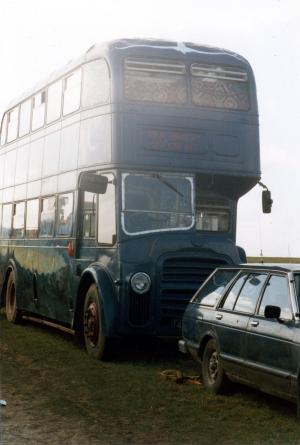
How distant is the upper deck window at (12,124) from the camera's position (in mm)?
19547

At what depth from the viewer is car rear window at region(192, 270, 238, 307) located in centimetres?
1031

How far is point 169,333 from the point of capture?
42.5 ft

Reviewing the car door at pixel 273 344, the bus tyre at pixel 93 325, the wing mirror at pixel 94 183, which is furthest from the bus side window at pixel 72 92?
the car door at pixel 273 344

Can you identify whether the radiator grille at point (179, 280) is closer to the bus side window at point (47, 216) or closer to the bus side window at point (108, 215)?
the bus side window at point (108, 215)

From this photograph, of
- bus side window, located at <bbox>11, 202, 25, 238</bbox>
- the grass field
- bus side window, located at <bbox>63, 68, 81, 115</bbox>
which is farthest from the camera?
bus side window, located at <bbox>11, 202, 25, 238</bbox>

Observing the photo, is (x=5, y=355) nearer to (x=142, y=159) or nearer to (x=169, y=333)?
(x=169, y=333)

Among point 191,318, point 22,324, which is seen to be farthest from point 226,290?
point 22,324

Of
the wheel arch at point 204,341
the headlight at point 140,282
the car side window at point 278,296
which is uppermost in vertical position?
the headlight at point 140,282

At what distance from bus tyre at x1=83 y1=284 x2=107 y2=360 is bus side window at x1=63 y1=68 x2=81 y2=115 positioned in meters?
3.23

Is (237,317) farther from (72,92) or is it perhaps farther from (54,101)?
(54,101)

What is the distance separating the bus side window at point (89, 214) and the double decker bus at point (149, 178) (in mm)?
32

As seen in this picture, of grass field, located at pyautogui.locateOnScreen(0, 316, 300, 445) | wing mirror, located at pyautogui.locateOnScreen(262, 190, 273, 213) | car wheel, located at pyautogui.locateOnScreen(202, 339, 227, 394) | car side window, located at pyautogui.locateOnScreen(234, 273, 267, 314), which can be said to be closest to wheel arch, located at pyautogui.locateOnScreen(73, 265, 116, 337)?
grass field, located at pyautogui.locateOnScreen(0, 316, 300, 445)

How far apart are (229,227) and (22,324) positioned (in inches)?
272

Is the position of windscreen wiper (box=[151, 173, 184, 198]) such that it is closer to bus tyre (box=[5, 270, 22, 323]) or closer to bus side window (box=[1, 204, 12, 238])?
bus tyre (box=[5, 270, 22, 323])
